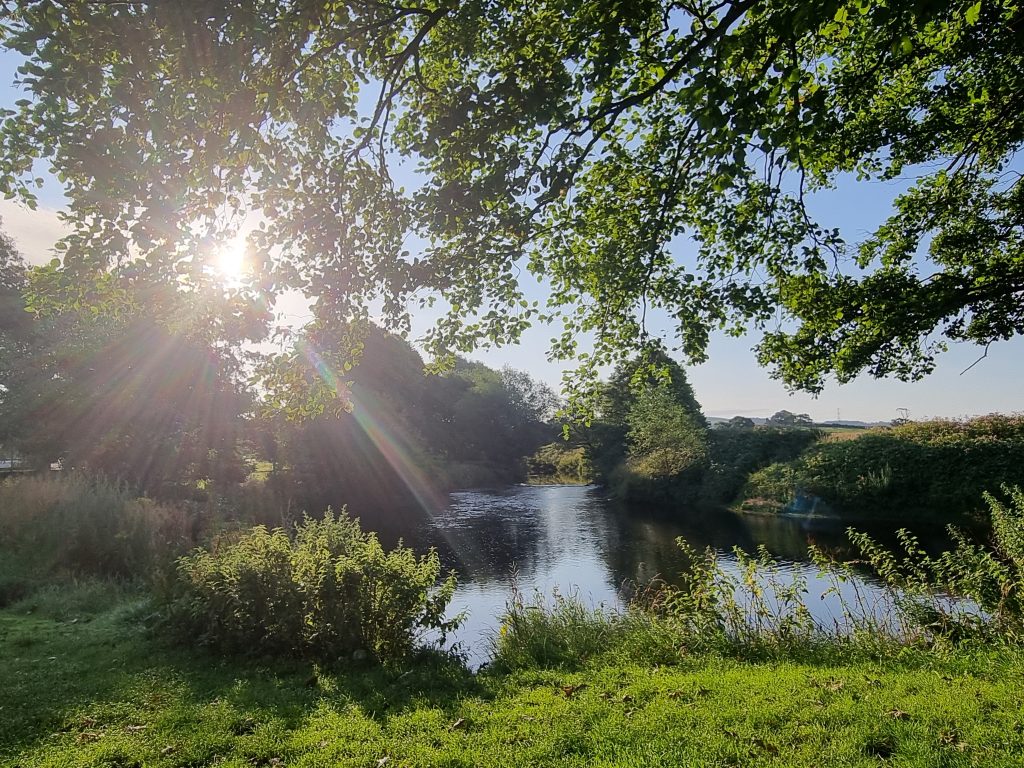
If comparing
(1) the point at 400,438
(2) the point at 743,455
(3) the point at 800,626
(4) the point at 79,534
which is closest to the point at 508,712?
(3) the point at 800,626

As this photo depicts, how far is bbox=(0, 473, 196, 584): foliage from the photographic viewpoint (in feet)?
40.5

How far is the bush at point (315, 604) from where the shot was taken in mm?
8211

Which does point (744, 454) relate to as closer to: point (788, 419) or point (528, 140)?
point (528, 140)

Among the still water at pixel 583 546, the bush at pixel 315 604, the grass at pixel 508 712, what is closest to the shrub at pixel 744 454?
the still water at pixel 583 546

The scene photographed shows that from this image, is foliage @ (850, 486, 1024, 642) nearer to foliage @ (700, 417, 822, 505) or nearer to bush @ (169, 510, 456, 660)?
bush @ (169, 510, 456, 660)

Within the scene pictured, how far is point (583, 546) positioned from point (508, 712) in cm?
1666

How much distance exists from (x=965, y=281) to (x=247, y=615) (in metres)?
12.7

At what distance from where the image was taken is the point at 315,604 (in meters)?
8.27

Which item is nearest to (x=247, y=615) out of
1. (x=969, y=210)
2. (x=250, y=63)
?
(x=250, y=63)

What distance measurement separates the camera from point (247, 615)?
27.4 feet

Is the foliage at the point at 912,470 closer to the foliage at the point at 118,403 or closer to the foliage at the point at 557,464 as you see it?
the foliage at the point at 557,464

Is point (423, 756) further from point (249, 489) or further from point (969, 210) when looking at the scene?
point (249, 489)

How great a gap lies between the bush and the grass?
0.43 meters

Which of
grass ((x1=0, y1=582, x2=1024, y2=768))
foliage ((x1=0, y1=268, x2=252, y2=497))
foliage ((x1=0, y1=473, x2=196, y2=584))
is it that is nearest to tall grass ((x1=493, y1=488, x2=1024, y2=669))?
grass ((x1=0, y1=582, x2=1024, y2=768))
